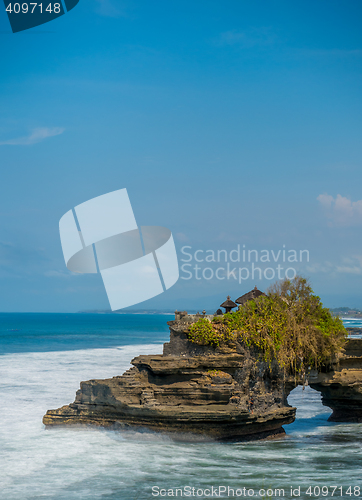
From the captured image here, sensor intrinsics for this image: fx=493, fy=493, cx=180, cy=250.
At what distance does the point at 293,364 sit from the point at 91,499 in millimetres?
8682

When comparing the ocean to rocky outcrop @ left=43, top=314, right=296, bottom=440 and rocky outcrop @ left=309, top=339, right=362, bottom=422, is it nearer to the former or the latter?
rocky outcrop @ left=43, top=314, right=296, bottom=440

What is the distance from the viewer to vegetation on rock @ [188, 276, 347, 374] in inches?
650

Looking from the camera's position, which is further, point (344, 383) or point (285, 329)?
point (344, 383)

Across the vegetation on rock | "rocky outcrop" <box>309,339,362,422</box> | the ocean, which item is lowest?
the ocean

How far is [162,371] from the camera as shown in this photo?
16.3 meters

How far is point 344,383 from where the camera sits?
1861cm

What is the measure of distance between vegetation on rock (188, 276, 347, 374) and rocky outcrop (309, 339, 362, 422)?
67 centimetres

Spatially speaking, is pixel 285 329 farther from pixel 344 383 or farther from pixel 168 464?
pixel 168 464

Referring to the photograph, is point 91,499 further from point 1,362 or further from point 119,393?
point 1,362

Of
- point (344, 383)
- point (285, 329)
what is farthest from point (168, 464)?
point (344, 383)

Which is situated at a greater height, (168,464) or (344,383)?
(344,383)

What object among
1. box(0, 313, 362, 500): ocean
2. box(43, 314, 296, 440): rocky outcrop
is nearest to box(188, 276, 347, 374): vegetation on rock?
box(43, 314, 296, 440): rocky outcrop

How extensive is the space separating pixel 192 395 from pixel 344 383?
6.47m

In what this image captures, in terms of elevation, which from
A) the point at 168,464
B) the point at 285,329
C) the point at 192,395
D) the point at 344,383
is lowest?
the point at 168,464
